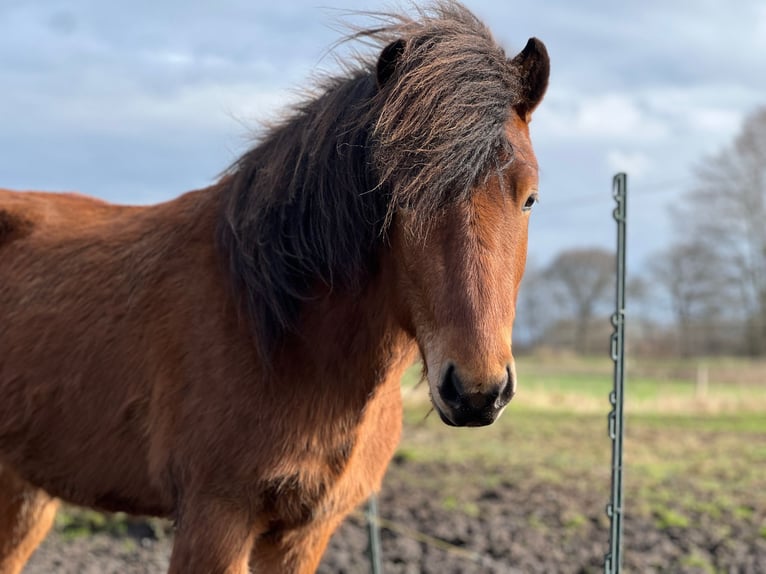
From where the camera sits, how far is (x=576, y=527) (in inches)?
267

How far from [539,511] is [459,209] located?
518cm

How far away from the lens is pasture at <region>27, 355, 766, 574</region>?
6074 mm

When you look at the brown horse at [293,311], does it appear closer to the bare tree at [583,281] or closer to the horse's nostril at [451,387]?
the horse's nostril at [451,387]

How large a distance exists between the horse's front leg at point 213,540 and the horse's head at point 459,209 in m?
0.97

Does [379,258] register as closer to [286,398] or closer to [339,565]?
[286,398]

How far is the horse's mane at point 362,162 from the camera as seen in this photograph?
2.70 meters

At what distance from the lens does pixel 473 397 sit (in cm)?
239

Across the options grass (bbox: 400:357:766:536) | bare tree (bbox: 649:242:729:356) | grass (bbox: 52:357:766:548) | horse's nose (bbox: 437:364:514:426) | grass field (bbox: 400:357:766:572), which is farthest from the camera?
bare tree (bbox: 649:242:729:356)

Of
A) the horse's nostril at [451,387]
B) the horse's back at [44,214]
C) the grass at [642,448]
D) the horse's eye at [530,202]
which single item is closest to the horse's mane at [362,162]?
the horse's eye at [530,202]

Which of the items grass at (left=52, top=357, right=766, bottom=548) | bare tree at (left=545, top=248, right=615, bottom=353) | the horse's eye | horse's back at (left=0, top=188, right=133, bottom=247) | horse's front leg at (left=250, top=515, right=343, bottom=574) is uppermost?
bare tree at (left=545, top=248, right=615, bottom=353)

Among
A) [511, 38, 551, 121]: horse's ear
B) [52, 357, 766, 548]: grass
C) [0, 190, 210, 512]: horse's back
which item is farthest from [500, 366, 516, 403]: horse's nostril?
[0, 190, 210, 512]: horse's back

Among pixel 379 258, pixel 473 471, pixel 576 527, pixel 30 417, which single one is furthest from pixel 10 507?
pixel 473 471

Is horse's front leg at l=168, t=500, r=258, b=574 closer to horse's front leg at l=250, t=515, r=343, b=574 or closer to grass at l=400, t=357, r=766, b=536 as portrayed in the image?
horse's front leg at l=250, t=515, r=343, b=574

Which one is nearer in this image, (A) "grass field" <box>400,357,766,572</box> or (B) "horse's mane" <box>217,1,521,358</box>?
(B) "horse's mane" <box>217,1,521,358</box>
